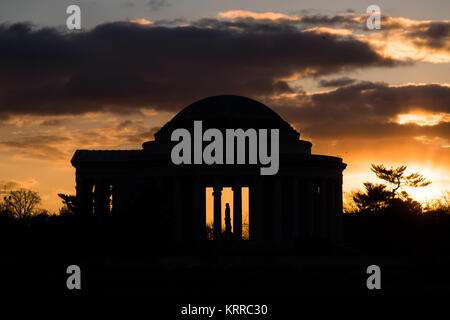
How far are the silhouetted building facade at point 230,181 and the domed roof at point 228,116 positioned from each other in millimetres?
157

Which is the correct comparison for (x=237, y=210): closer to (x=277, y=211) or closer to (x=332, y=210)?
(x=277, y=211)

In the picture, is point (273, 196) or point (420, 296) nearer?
point (420, 296)

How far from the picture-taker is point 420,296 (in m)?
86.9

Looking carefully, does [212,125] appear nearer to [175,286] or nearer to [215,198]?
[215,198]

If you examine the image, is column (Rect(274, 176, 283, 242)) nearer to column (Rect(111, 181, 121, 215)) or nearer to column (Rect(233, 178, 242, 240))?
column (Rect(233, 178, 242, 240))

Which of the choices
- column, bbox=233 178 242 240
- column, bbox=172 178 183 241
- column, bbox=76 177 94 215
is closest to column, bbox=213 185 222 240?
column, bbox=233 178 242 240

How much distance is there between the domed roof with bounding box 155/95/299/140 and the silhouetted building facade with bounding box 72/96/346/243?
0.52 feet

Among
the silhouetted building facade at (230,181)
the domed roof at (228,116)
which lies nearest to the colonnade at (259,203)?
the silhouetted building facade at (230,181)

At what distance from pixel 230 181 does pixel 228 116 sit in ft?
Result: 43.6

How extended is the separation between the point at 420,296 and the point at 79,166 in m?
82.8

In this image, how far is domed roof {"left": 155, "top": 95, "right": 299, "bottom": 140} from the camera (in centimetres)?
15262

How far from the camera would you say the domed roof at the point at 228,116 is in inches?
6009

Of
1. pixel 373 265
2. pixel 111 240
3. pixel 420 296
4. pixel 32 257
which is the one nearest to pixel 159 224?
pixel 111 240

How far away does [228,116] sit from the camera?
153250 millimetres
